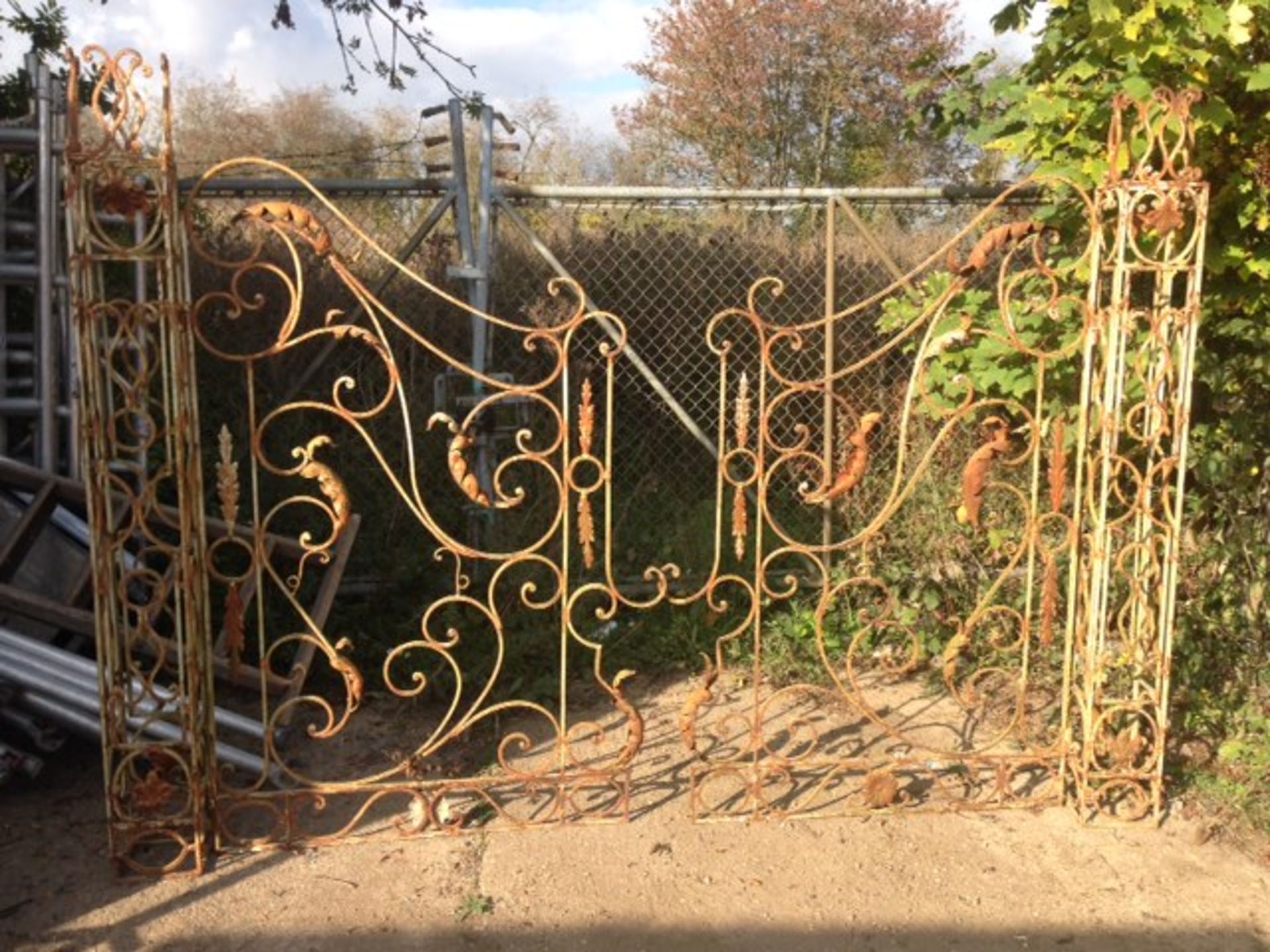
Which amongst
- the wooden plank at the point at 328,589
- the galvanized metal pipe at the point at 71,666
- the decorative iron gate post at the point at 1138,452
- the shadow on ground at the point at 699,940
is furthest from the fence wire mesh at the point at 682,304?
the shadow on ground at the point at 699,940

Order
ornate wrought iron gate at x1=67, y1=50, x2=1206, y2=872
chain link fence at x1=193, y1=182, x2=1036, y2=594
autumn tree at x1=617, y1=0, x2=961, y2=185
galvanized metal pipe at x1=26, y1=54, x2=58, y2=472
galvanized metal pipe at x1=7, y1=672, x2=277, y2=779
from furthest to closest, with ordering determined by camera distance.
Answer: autumn tree at x1=617, y1=0, x2=961, y2=185 < chain link fence at x1=193, y1=182, x2=1036, y2=594 < galvanized metal pipe at x1=26, y1=54, x2=58, y2=472 < galvanized metal pipe at x1=7, y1=672, x2=277, y2=779 < ornate wrought iron gate at x1=67, y1=50, x2=1206, y2=872

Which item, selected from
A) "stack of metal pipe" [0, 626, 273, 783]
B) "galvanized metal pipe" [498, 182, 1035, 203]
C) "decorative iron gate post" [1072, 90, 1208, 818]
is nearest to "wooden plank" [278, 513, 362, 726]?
"stack of metal pipe" [0, 626, 273, 783]

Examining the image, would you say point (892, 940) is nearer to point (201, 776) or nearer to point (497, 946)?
point (497, 946)

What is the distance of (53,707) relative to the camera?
12.6 ft

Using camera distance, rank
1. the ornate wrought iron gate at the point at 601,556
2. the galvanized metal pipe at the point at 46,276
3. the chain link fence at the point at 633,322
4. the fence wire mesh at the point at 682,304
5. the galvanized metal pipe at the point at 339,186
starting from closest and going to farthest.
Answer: the ornate wrought iron gate at the point at 601,556
the galvanized metal pipe at the point at 46,276
the galvanized metal pipe at the point at 339,186
the chain link fence at the point at 633,322
the fence wire mesh at the point at 682,304

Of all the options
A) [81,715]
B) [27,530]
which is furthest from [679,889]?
[27,530]

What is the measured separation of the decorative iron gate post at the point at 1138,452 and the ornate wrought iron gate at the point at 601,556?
0.01 m

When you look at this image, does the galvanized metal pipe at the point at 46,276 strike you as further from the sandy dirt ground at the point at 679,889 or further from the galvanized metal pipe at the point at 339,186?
the sandy dirt ground at the point at 679,889

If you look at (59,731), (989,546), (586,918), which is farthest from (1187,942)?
(59,731)

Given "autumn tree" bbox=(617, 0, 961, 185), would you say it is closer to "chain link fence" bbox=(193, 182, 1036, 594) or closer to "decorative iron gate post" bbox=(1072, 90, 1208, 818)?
"chain link fence" bbox=(193, 182, 1036, 594)

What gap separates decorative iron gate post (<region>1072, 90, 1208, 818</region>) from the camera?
3486 millimetres

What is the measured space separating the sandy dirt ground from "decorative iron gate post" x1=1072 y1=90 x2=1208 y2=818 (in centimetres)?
26

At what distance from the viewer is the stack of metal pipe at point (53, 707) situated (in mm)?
3793

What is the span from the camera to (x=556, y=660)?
4.89 meters
